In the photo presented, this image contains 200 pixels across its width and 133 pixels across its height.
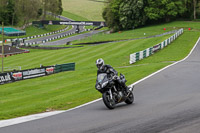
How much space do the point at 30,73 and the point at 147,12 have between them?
72.1 meters

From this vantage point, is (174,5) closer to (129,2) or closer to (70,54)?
(129,2)

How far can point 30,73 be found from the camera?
3662 cm

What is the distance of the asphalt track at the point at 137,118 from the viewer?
9.34 m

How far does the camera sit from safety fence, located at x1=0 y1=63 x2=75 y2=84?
3396cm

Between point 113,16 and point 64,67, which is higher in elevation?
point 113,16

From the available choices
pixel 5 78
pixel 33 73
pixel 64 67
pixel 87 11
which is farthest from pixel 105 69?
pixel 87 11

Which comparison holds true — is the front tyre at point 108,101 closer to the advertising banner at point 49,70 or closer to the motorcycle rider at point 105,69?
the motorcycle rider at point 105,69

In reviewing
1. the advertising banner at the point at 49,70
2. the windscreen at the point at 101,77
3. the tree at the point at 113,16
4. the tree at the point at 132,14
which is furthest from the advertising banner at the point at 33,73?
the tree at the point at 113,16

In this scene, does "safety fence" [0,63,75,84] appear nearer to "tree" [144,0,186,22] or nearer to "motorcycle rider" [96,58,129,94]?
"motorcycle rider" [96,58,129,94]

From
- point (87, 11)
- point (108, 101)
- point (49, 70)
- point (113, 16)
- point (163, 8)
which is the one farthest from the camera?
point (87, 11)

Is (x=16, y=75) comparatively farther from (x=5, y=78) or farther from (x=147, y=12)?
(x=147, y=12)

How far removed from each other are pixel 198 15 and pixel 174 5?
444 inches

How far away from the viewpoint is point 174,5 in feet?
333

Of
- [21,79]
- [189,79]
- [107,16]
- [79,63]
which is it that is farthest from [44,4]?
[189,79]
